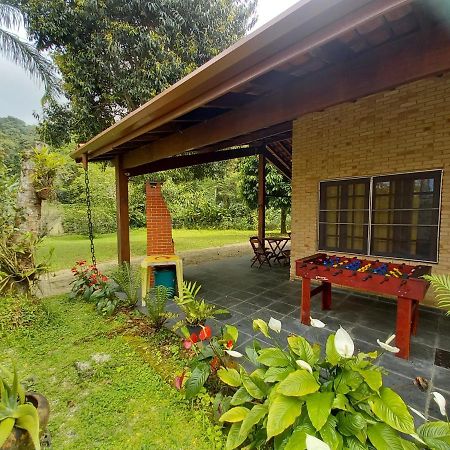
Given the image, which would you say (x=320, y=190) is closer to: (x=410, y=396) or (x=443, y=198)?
(x=443, y=198)

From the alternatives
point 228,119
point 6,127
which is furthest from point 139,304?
point 6,127

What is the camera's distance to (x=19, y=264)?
398cm

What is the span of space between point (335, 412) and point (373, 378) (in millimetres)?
324

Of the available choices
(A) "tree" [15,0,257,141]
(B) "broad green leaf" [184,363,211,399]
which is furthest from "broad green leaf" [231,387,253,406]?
(A) "tree" [15,0,257,141]

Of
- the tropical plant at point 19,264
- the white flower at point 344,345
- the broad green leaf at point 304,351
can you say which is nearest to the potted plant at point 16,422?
the broad green leaf at point 304,351

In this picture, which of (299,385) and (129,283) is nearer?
(299,385)

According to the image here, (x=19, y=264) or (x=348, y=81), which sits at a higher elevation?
(x=348, y=81)

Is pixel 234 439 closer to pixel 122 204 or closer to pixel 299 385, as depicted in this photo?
pixel 299 385

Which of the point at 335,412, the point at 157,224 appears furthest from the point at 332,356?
the point at 157,224

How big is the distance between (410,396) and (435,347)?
1.10 m

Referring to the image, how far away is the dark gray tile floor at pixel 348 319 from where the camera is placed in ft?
7.78

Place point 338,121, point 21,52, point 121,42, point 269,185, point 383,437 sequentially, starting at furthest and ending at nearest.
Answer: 1. point 269,185
2. point 21,52
3. point 121,42
4. point 338,121
5. point 383,437

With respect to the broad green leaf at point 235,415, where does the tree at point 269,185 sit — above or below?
above

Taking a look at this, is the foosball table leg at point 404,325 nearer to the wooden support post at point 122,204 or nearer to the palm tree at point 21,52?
the wooden support post at point 122,204
